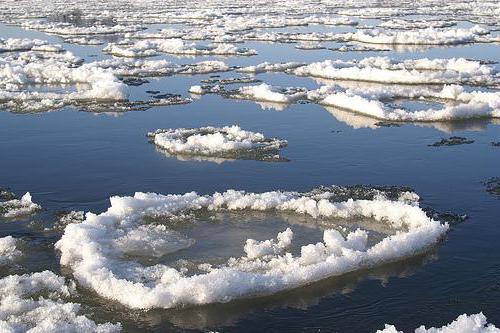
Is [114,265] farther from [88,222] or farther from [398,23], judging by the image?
[398,23]

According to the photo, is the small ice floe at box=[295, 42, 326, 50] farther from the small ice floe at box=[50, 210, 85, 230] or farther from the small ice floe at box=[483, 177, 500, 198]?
the small ice floe at box=[50, 210, 85, 230]

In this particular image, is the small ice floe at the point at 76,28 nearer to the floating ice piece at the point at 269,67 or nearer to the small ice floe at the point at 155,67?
the small ice floe at the point at 155,67

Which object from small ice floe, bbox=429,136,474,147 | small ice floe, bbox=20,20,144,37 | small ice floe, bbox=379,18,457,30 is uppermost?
small ice floe, bbox=429,136,474,147

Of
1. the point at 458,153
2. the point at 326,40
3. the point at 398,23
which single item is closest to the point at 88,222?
the point at 458,153

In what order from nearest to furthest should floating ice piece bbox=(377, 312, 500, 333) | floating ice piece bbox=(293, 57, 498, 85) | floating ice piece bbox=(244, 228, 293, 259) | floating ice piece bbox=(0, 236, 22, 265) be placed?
floating ice piece bbox=(377, 312, 500, 333), floating ice piece bbox=(244, 228, 293, 259), floating ice piece bbox=(0, 236, 22, 265), floating ice piece bbox=(293, 57, 498, 85)

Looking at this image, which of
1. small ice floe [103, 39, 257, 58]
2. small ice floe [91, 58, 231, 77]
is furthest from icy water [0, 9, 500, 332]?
small ice floe [103, 39, 257, 58]

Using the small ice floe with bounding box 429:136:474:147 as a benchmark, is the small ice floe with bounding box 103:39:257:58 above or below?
below

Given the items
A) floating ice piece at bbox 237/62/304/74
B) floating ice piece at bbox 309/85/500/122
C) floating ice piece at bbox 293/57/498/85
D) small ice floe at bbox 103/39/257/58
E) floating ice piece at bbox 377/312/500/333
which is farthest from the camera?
small ice floe at bbox 103/39/257/58
